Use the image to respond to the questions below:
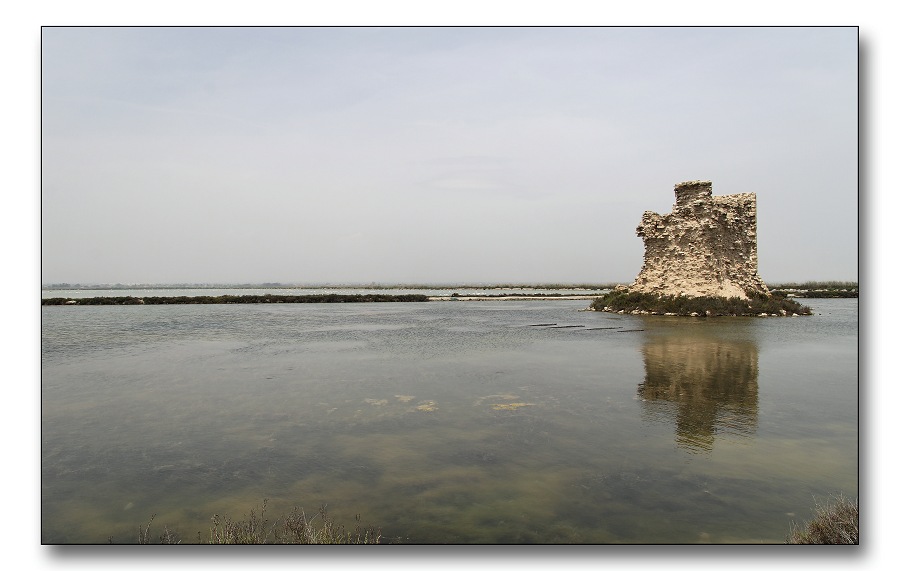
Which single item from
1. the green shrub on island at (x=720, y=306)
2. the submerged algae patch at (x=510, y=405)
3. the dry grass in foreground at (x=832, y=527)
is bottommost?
the dry grass in foreground at (x=832, y=527)

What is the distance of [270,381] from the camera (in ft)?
41.4

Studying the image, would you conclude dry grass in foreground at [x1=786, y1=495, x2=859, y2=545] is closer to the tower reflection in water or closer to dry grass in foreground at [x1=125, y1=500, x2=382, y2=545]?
the tower reflection in water

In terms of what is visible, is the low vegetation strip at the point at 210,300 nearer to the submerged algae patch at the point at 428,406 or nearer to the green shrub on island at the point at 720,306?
the green shrub on island at the point at 720,306

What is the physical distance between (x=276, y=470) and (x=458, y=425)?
305cm

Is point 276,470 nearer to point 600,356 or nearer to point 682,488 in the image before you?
point 682,488

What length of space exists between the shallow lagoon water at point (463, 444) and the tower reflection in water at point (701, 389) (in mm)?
61

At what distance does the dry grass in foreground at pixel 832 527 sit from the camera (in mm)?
5070

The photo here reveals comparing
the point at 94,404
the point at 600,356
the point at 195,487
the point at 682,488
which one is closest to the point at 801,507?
the point at 682,488

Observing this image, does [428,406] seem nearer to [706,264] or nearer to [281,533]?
[281,533]

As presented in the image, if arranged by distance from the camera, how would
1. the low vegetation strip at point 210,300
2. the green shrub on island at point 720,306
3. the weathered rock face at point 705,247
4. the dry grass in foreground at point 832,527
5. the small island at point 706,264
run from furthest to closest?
the low vegetation strip at point 210,300
the weathered rock face at point 705,247
the small island at point 706,264
the green shrub on island at point 720,306
the dry grass in foreground at point 832,527

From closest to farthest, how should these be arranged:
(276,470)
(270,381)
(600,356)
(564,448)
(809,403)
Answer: (276,470) → (564,448) → (809,403) → (270,381) → (600,356)

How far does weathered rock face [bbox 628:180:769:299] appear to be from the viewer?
3634 cm

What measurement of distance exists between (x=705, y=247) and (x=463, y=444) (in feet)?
112

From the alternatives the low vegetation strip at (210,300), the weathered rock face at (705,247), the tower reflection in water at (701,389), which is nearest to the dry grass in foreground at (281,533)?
the tower reflection in water at (701,389)
